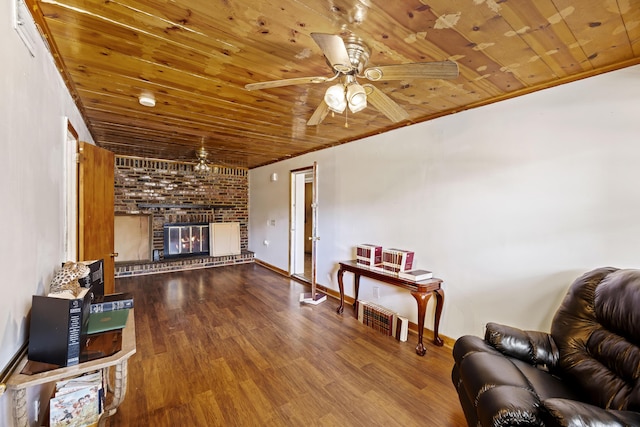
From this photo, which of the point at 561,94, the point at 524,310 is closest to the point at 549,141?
the point at 561,94

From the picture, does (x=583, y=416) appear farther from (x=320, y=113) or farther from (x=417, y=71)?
(x=320, y=113)

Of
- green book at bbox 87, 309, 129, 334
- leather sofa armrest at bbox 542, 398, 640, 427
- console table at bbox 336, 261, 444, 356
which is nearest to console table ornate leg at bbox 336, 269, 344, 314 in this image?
console table at bbox 336, 261, 444, 356

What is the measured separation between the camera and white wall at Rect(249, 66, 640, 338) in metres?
1.82

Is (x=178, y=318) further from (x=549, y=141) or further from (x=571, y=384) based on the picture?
(x=549, y=141)

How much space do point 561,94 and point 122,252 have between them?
22.0 ft

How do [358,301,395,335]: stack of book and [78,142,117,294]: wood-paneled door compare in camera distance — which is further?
[358,301,395,335]: stack of book

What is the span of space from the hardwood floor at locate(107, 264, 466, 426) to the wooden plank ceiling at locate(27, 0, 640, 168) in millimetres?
2294

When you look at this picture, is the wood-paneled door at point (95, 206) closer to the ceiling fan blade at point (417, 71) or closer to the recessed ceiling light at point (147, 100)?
the recessed ceiling light at point (147, 100)

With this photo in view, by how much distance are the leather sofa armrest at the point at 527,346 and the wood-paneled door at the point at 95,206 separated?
3204 millimetres

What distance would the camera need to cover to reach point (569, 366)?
5.21 ft

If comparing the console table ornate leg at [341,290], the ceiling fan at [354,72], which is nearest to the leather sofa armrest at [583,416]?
the ceiling fan at [354,72]

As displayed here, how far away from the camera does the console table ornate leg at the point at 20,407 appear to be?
3.64 feet

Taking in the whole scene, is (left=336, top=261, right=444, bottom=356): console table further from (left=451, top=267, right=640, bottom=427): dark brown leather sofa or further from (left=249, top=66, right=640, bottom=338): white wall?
(left=451, top=267, right=640, bottom=427): dark brown leather sofa

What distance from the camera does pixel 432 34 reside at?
4.77 ft
